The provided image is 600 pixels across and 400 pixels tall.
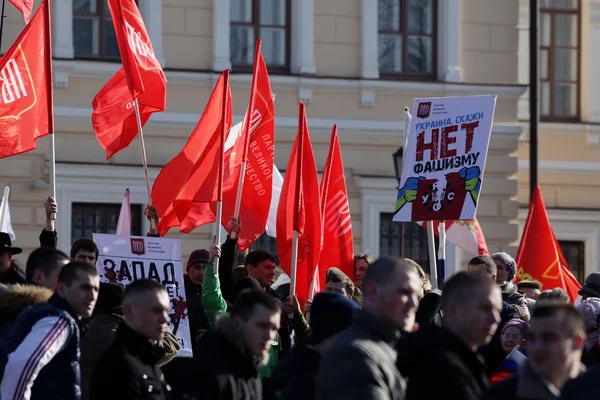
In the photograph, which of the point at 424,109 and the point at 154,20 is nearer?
the point at 424,109

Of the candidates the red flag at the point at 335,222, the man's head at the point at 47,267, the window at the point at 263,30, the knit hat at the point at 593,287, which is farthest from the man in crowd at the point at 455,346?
the window at the point at 263,30

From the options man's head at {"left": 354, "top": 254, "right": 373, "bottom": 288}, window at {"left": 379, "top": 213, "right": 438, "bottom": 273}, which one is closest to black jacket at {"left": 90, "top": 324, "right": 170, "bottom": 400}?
man's head at {"left": 354, "top": 254, "right": 373, "bottom": 288}

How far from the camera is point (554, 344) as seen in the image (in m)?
5.60

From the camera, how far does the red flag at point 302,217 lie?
11.2m

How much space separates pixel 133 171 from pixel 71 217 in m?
0.91

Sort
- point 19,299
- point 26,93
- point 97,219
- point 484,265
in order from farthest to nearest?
1. point 97,219
2. point 26,93
3. point 484,265
4. point 19,299

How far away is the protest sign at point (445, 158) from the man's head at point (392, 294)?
5064mm

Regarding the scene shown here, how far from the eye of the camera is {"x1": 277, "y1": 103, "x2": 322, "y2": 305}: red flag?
11.2m

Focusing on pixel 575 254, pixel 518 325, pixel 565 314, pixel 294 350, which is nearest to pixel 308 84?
pixel 575 254

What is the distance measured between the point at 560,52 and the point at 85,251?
46.8 feet

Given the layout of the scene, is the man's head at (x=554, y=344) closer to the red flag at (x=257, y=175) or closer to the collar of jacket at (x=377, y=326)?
Answer: the collar of jacket at (x=377, y=326)

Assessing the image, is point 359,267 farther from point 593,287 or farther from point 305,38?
point 305,38

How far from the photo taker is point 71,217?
1811 cm

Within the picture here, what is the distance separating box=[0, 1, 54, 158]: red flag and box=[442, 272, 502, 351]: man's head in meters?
5.42
